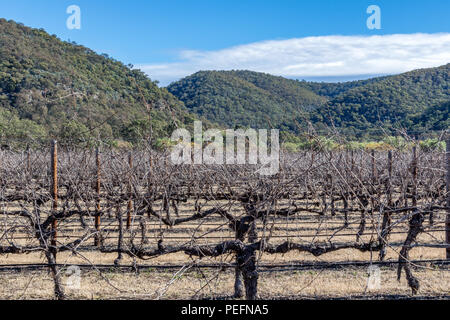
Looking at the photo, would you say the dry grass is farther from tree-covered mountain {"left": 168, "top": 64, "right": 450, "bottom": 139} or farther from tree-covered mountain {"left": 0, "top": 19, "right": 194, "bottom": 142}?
tree-covered mountain {"left": 168, "top": 64, "right": 450, "bottom": 139}

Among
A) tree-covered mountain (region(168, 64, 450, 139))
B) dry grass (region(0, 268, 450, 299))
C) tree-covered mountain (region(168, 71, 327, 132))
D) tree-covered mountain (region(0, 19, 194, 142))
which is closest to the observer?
dry grass (region(0, 268, 450, 299))

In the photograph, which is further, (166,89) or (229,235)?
(166,89)

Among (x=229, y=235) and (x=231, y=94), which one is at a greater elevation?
(x=231, y=94)

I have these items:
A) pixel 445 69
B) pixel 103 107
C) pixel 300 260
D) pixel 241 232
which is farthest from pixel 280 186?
pixel 445 69

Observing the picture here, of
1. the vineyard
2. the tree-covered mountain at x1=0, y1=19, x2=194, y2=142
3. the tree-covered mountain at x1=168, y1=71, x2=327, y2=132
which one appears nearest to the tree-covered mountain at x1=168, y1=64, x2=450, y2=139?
the tree-covered mountain at x1=168, y1=71, x2=327, y2=132

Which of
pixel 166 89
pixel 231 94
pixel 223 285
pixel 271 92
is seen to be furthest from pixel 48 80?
pixel 271 92

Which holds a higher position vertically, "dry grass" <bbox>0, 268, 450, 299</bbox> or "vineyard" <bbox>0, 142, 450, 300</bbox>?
"vineyard" <bbox>0, 142, 450, 300</bbox>

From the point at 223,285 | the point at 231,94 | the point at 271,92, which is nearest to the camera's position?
the point at 223,285

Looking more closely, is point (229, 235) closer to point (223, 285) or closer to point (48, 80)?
point (223, 285)

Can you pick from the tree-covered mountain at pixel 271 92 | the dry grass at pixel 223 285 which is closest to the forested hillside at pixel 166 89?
the tree-covered mountain at pixel 271 92

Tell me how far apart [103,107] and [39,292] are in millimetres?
7631

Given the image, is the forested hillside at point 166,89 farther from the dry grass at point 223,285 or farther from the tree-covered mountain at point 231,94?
the dry grass at point 223,285

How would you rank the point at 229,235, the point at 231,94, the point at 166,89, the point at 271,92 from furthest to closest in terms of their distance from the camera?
the point at 271,92 < the point at 231,94 < the point at 166,89 < the point at 229,235
